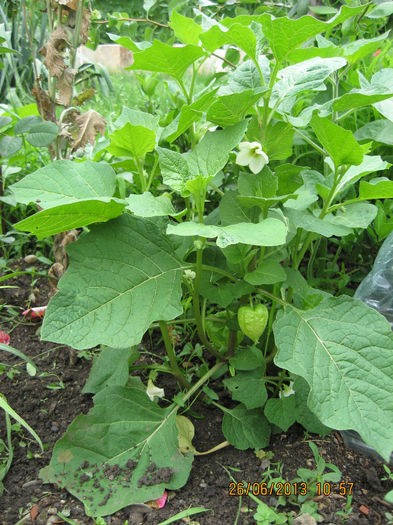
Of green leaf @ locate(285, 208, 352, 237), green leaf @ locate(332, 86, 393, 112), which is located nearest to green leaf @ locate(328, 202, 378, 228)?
green leaf @ locate(285, 208, 352, 237)

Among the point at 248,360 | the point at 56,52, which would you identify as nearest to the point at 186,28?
the point at 56,52

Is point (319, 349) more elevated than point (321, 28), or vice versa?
point (321, 28)

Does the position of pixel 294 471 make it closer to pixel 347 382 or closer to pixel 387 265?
pixel 347 382

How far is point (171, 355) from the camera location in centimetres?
130

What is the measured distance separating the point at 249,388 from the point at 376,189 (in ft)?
1.96

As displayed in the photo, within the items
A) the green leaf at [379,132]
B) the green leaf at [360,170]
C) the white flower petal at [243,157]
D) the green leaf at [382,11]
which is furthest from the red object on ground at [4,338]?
the green leaf at [382,11]

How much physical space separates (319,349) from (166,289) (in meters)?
0.37

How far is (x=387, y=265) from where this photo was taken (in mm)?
1321

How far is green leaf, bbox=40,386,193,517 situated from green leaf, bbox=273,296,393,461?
0.39 metres

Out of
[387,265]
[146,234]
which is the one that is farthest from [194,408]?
[387,265]

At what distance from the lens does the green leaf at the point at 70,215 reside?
3.17 ft

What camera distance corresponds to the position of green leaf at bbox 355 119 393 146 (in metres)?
1.44

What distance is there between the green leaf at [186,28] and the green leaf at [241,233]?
0.55 m

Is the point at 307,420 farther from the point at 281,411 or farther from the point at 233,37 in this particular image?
the point at 233,37
